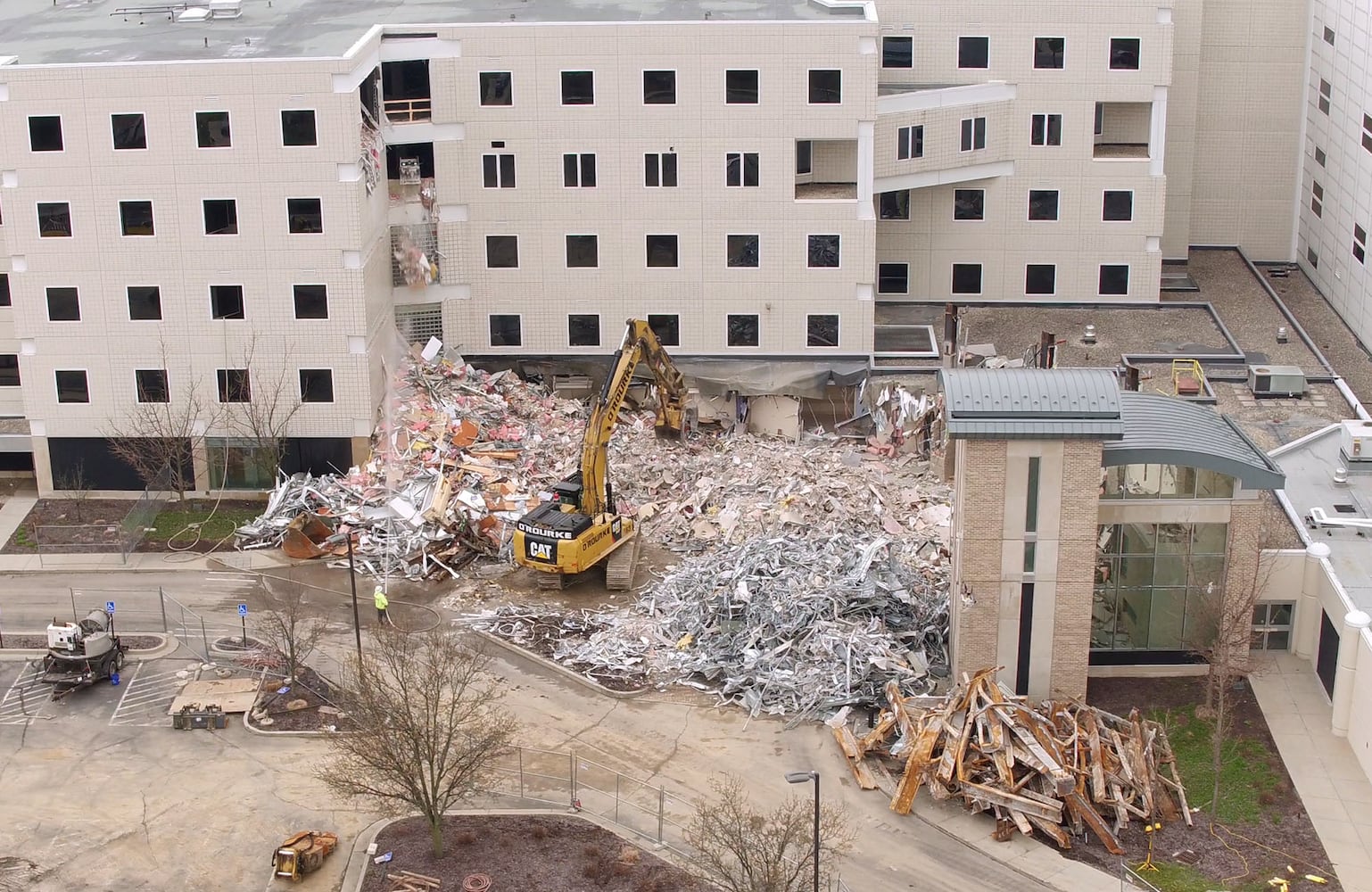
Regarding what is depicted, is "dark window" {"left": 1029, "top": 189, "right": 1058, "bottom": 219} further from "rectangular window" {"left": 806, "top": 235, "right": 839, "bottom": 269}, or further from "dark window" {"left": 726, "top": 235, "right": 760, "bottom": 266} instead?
"dark window" {"left": 726, "top": 235, "right": 760, "bottom": 266}

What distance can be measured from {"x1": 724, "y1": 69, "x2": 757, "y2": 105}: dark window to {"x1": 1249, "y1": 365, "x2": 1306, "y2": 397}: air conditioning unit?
799 inches

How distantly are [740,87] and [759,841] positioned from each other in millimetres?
32600

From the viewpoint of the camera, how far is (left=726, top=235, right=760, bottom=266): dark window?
67688 mm

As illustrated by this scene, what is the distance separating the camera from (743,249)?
6788cm

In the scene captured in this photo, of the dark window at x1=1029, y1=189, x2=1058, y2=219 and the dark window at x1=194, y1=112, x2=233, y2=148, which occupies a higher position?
the dark window at x1=194, y1=112, x2=233, y2=148

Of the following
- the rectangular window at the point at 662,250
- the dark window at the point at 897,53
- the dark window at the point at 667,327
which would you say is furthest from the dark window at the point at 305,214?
the dark window at the point at 897,53

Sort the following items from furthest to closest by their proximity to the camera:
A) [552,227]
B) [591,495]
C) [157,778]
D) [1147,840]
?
[552,227], [591,495], [157,778], [1147,840]

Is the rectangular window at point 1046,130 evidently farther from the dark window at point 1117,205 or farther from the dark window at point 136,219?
the dark window at point 136,219

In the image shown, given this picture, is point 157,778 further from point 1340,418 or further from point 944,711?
point 1340,418

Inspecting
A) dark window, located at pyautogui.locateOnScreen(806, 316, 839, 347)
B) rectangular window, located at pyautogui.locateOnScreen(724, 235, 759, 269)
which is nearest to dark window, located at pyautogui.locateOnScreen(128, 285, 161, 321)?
rectangular window, located at pyautogui.locateOnScreen(724, 235, 759, 269)

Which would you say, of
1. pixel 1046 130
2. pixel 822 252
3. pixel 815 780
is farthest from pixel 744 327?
pixel 815 780

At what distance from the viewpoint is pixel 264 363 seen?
63125 millimetres

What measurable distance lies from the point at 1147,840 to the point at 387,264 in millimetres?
34571

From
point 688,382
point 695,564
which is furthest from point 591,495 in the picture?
point 688,382
